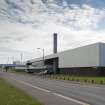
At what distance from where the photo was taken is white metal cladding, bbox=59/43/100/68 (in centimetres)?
7688

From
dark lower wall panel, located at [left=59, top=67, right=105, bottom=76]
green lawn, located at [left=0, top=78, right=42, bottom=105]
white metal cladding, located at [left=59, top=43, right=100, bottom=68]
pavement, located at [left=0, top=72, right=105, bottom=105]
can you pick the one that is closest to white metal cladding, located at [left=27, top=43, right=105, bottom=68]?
white metal cladding, located at [left=59, top=43, right=100, bottom=68]

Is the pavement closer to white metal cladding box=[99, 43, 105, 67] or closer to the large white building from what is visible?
white metal cladding box=[99, 43, 105, 67]

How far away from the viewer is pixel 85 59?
8288 cm

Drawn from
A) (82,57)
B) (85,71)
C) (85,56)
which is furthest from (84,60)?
(85,71)

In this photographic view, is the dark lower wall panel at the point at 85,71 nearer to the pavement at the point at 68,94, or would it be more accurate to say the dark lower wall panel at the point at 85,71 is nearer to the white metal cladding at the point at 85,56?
the white metal cladding at the point at 85,56

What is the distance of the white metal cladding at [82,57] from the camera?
76.9 m

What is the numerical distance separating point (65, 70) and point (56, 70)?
14.5 meters

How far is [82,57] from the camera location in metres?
85.0

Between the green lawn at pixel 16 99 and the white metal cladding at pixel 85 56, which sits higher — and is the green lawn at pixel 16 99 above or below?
below

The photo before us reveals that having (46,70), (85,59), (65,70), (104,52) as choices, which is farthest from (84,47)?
(46,70)

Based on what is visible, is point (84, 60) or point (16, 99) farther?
point (84, 60)

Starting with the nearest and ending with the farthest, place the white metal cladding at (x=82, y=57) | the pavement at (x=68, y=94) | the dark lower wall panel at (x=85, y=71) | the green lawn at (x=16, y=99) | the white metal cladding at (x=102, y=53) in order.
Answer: the green lawn at (x=16, y=99) → the pavement at (x=68, y=94) → the white metal cladding at (x=102, y=53) → the dark lower wall panel at (x=85, y=71) → the white metal cladding at (x=82, y=57)

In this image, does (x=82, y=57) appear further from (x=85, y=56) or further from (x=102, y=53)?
(x=102, y=53)

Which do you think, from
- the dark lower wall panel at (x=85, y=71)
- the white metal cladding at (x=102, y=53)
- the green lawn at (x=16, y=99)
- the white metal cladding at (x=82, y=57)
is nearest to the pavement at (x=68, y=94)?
the green lawn at (x=16, y=99)
